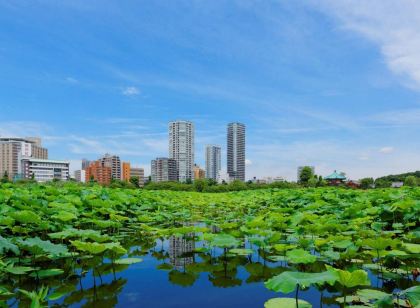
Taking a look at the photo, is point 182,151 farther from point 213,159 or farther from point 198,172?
point 213,159

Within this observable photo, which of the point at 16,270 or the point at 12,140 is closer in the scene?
the point at 16,270

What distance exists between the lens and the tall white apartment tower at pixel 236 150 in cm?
7462

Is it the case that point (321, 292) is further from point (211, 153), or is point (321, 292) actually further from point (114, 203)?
point (211, 153)

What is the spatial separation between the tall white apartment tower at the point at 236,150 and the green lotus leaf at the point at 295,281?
72532mm

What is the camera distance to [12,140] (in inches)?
3853

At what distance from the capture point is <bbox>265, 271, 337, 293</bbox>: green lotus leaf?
1.65 m

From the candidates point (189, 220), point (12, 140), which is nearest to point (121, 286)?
point (189, 220)

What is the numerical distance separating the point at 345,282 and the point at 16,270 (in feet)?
7.39

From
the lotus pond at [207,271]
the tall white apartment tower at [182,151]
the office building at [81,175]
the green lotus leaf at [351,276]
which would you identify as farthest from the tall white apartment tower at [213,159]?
Result: the green lotus leaf at [351,276]

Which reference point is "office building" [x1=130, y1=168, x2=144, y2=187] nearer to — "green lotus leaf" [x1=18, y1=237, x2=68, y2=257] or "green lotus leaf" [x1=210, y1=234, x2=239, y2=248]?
"green lotus leaf" [x1=210, y1=234, x2=239, y2=248]

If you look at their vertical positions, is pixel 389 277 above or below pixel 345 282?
below

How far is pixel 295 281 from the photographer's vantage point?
1.69 meters

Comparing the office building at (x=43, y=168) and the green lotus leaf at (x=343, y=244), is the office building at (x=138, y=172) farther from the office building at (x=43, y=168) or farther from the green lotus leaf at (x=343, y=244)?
the green lotus leaf at (x=343, y=244)

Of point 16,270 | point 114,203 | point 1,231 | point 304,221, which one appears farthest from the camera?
point 114,203
